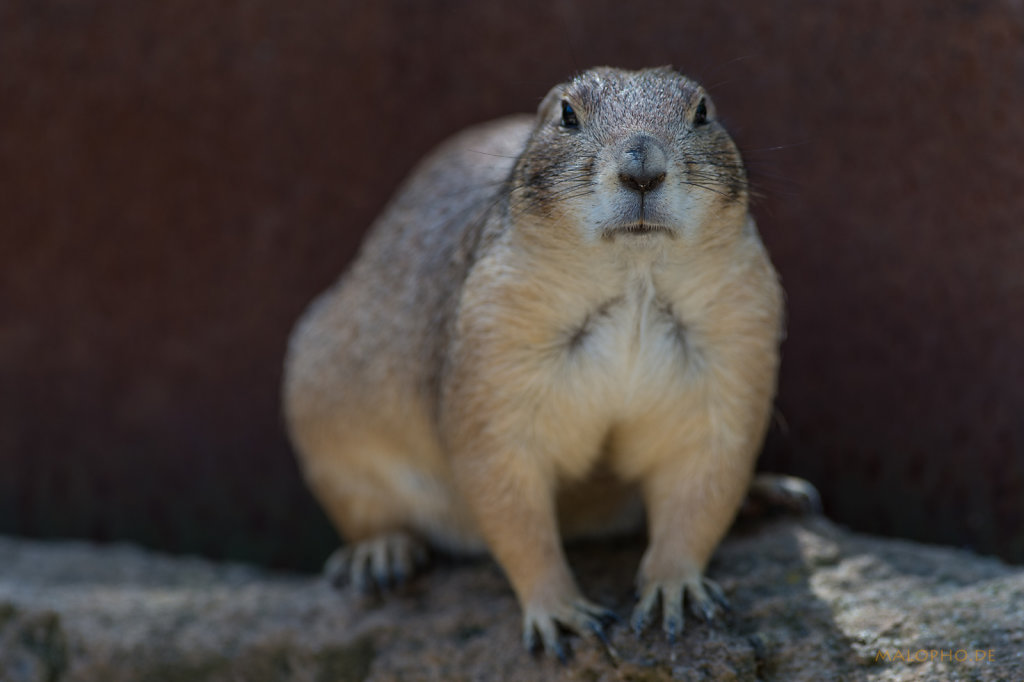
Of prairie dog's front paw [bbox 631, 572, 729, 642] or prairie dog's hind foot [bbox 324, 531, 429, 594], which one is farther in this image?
prairie dog's hind foot [bbox 324, 531, 429, 594]

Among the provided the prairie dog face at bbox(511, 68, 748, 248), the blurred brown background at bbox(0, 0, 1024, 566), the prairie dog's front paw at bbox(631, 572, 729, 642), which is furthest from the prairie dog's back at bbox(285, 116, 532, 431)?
the prairie dog's front paw at bbox(631, 572, 729, 642)

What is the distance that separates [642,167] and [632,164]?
0.11ft

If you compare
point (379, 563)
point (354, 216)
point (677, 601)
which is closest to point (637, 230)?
point (677, 601)

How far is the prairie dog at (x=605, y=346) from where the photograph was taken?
12.9 feet

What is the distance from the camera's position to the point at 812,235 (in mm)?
5941

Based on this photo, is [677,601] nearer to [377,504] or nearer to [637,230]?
[637,230]

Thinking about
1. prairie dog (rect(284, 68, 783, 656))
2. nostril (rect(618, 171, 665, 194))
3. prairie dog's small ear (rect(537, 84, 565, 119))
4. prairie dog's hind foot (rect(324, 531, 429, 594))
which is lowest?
prairie dog's hind foot (rect(324, 531, 429, 594))

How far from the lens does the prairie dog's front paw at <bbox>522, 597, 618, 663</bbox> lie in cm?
432

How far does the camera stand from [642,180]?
365 centimetres

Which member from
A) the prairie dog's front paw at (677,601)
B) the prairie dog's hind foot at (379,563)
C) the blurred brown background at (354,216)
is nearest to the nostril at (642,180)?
the prairie dog's front paw at (677,601)

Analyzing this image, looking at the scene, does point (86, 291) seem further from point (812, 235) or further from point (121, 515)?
point (812, 235)

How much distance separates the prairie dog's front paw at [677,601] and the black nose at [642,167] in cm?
161

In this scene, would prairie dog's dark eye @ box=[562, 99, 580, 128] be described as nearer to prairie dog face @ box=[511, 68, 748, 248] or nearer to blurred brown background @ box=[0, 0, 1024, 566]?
prairie dog face @ box=[511, 68, 748, 248]

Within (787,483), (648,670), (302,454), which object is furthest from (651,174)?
(302,454)
